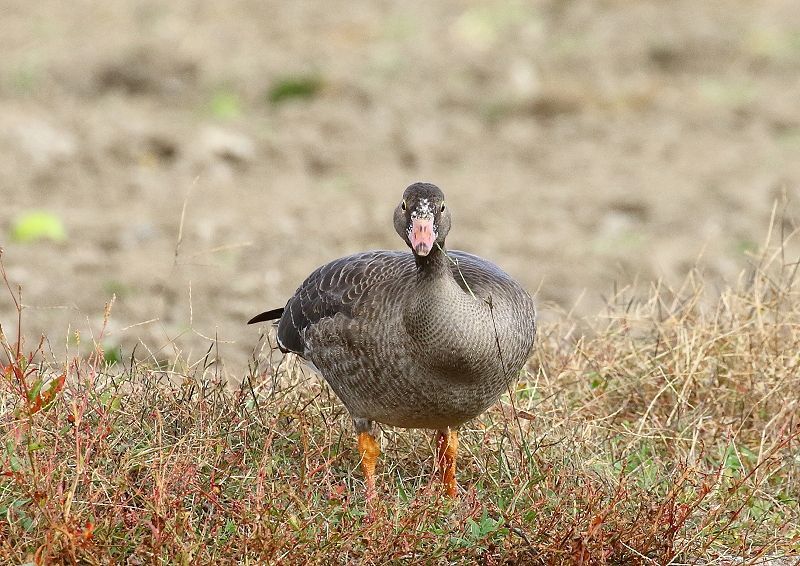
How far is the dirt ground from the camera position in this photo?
817cm

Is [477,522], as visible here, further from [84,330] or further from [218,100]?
[218,100]

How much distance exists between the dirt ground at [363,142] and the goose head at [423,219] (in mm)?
1967

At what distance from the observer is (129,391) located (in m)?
4.85

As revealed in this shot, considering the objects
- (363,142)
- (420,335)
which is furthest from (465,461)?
(363,142)

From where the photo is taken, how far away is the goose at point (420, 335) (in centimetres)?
427

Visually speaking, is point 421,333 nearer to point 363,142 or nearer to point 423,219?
point 423,219

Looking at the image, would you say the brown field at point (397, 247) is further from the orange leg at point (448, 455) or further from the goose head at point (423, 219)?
the goose head at point (423, 219)

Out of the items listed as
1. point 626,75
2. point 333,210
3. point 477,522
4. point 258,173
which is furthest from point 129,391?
point 626,75

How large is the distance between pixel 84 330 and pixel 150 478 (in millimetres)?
3052

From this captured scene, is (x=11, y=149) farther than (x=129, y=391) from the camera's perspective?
Yes

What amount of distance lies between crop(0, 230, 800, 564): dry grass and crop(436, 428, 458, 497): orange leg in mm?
73

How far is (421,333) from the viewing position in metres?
4.30

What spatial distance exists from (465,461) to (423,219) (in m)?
1.22

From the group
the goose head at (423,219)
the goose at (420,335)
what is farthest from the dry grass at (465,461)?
the goose head at (423,219)
